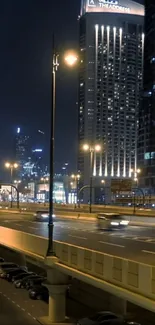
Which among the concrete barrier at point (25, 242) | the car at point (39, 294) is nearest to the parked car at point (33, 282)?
the car at point (39, 294)

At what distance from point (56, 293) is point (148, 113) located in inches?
5503

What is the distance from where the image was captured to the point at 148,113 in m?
168

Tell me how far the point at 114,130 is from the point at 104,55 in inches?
1085

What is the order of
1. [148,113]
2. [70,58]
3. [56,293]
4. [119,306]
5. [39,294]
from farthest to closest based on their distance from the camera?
1. [148,113]
2. [39,294]
3. [119,306]
4. [56,293]
5. [70,58]

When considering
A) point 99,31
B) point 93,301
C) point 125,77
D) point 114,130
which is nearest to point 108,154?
point 114,130

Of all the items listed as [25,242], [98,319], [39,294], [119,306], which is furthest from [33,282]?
[98,319]

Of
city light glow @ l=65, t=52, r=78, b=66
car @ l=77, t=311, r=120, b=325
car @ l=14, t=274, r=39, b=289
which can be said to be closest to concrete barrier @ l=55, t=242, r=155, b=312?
car @ l=77, t=311, r=120, b=325

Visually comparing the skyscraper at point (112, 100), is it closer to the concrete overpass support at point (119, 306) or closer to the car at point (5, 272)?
the car at point (5, 272)

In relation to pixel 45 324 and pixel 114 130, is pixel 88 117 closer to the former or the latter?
pixel 114 130

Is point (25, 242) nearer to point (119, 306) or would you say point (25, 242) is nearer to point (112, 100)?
point (119, 306)

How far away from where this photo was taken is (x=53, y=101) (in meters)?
24.9

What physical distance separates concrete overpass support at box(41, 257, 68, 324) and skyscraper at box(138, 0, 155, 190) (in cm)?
12340

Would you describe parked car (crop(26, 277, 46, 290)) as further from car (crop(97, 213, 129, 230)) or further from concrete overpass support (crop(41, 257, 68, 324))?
concrete overpass support (crop(41, 257, 68, 324))

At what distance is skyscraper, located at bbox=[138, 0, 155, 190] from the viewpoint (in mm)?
159375
